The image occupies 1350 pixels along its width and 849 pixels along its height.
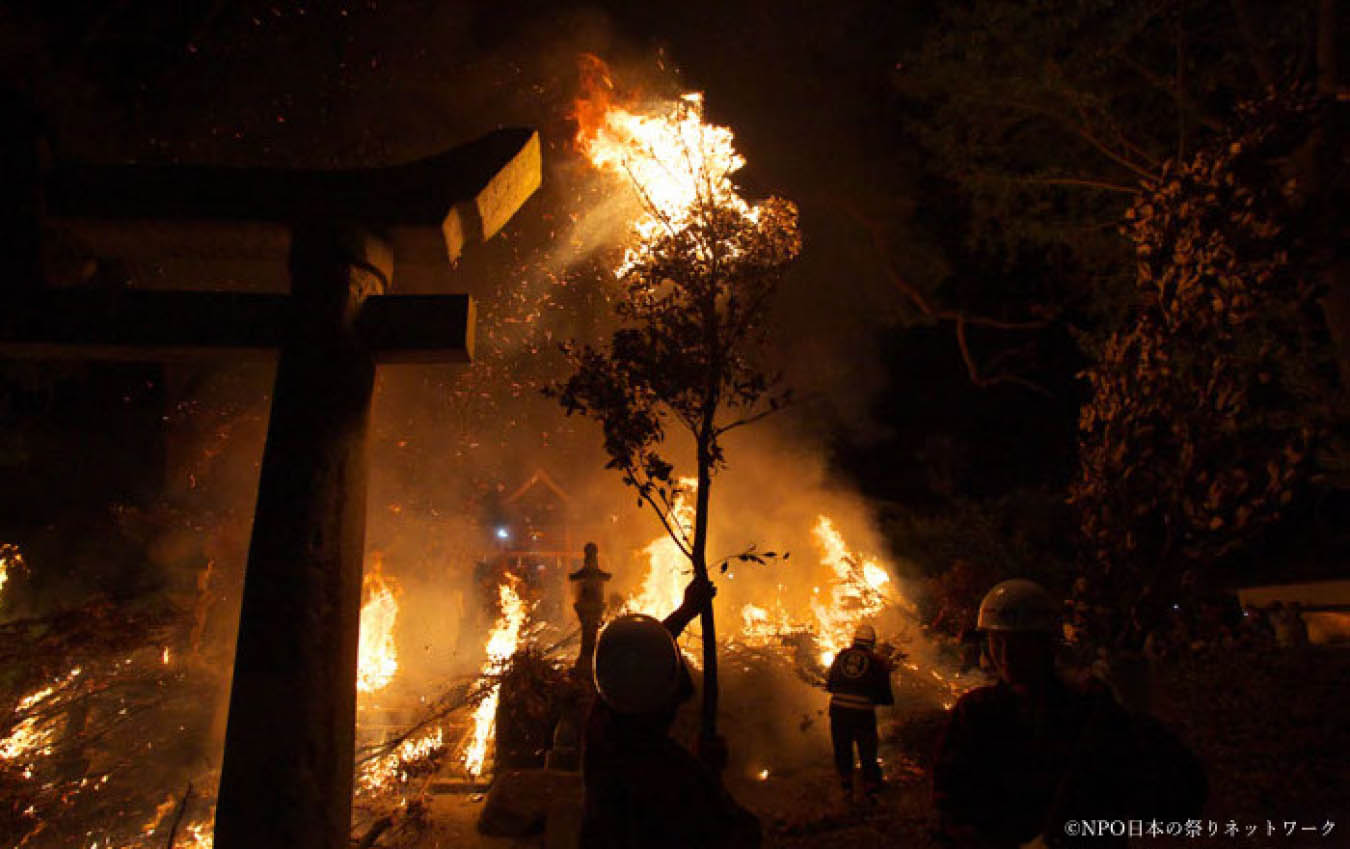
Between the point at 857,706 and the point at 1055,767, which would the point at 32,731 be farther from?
the point at 1055,767

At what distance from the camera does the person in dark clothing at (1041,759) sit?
109 inches

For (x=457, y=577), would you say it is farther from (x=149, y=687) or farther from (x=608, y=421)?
(x=608, y=421)

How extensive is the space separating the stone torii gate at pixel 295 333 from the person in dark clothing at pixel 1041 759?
11.5 feet

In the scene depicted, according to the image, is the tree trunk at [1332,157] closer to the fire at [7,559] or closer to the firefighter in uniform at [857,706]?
the firefighter in uniform at [857,706]

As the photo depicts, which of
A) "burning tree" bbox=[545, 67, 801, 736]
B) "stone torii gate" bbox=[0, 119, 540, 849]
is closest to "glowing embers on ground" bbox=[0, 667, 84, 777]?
"stone torii gate" bbox=[0, 119, 540, 849]

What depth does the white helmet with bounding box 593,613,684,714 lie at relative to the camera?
2.98 m

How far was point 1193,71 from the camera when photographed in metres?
9.93

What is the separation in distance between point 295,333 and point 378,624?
543 inches

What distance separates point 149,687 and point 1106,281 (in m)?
16.2

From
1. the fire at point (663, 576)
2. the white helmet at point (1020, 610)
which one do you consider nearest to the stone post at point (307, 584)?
the white helmet at point (1020, 610)

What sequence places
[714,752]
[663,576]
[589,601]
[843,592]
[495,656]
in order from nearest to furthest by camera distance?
[714,752] < [589,601] < [495,656] < [843,592] < [663,576]

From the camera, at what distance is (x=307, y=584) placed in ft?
14.3

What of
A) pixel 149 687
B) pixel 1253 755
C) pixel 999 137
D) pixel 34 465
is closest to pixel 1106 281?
pixel 999 137

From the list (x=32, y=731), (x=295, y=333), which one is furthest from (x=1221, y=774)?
(x=32, y=731)
